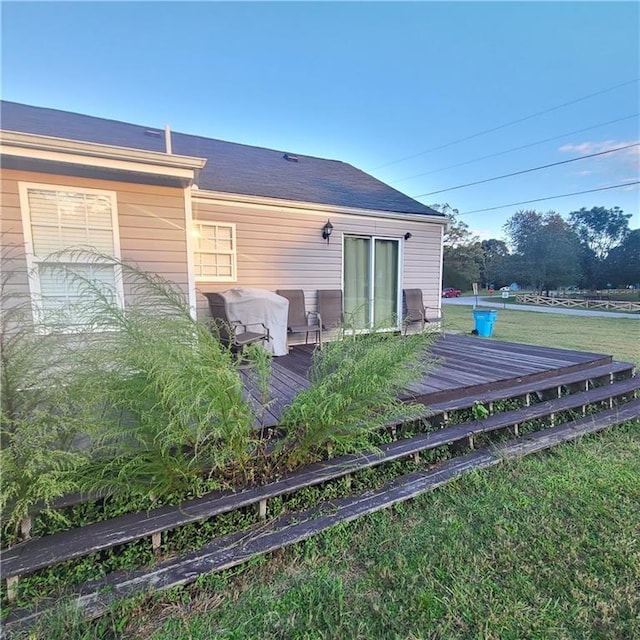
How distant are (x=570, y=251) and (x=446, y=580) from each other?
3458cm

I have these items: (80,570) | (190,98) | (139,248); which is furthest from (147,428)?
(190,98)

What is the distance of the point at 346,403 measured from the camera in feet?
6.52

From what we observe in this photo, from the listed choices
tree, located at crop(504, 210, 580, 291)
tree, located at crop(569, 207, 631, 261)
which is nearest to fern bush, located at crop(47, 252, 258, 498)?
tree, located at crop(504, 210, 580, 291)

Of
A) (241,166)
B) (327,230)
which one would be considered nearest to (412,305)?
(327,230)

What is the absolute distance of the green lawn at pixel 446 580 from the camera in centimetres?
132

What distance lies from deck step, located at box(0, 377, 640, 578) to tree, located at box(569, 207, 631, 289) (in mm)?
Answer: 36104

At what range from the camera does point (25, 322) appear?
171 cm

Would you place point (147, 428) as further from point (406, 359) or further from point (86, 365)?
point (406, 359)

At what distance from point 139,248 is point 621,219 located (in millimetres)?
41538

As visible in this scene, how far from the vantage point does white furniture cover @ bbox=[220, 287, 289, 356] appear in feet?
14.7

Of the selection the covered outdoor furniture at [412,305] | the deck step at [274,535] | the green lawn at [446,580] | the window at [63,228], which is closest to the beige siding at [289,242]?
the covered outdoor furniture at [412,305]

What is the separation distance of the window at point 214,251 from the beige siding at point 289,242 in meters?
0.09

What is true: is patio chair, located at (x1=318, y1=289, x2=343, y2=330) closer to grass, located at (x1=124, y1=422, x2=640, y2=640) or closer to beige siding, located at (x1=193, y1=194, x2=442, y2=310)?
beige siding, located at (x1=193, y1=194, x2=442, y2=310)

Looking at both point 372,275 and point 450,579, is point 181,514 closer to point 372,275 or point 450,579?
point 450,579
